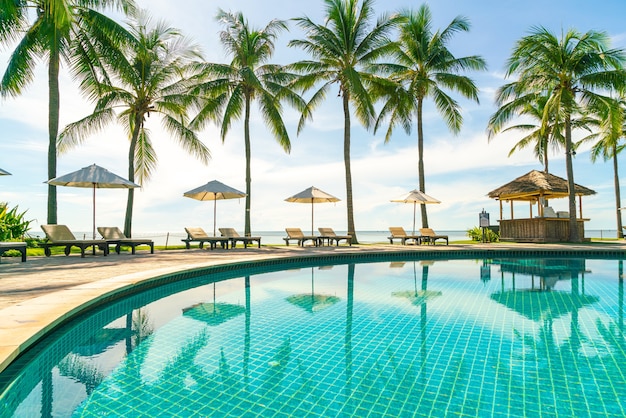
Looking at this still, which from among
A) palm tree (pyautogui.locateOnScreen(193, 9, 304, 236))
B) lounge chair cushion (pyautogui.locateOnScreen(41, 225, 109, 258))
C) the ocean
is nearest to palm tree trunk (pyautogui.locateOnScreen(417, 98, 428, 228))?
the ocean

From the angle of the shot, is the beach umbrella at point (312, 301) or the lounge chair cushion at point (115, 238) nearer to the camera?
the beach umbrella at point (312, 301)

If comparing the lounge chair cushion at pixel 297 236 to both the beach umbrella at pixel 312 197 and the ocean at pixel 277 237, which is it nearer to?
the beach umbrella at pixel 312 197

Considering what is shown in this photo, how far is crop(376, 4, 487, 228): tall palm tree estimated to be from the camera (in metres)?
18.2

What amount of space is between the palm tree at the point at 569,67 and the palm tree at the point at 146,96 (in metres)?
14.4

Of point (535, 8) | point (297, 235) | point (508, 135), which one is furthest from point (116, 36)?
point (508, 135)

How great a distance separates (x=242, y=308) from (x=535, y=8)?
13.3 m

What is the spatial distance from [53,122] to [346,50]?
36.6 ft

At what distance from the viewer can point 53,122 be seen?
40.2ft

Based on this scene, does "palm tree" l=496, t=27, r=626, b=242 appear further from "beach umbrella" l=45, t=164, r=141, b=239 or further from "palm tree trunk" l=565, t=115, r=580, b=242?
"beach umbrella" l=45, t=164, r=141, b=239

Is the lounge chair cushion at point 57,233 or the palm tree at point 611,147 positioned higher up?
the palm tree at point 611,147

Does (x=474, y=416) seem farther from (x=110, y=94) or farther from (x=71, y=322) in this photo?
(x=110, y=94)

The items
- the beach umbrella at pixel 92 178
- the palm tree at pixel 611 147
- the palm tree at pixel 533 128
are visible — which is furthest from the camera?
the palm tree at pixel 611 147

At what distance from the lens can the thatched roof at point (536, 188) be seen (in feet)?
61.7

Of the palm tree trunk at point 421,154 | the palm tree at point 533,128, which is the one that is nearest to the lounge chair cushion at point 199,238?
the palm tree trunk at point 421,154
